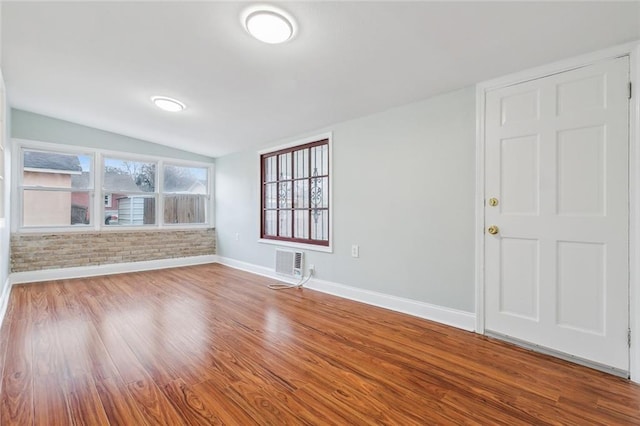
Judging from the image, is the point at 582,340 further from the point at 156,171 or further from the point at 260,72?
the point at 156,171

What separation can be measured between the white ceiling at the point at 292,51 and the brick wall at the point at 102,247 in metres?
2.01

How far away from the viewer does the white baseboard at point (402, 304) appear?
2.59 metres

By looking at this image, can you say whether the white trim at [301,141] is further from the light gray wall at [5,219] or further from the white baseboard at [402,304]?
the light gray wall at [5,219]

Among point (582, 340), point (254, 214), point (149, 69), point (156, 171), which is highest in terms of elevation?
point (149, 69)

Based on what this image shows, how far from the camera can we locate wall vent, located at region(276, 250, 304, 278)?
4.14 meters

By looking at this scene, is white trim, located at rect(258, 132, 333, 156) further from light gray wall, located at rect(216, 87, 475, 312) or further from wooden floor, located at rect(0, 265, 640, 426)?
wooden floor, located at rect(0, 265, 640, 426)

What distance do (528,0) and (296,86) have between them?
186 centimetres

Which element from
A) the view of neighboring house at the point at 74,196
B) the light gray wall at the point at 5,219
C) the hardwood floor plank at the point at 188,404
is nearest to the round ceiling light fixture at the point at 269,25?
the hardwood floor plank at the point at 188,404

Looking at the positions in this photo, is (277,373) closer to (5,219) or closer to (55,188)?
(5,219)

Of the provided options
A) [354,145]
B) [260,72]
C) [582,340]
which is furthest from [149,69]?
[582,340]

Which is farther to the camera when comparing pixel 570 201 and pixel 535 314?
pixel 535 314

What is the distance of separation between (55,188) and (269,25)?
453 centimetres

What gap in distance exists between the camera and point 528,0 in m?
1.63

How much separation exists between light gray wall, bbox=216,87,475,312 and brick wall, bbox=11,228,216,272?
2.86 m
